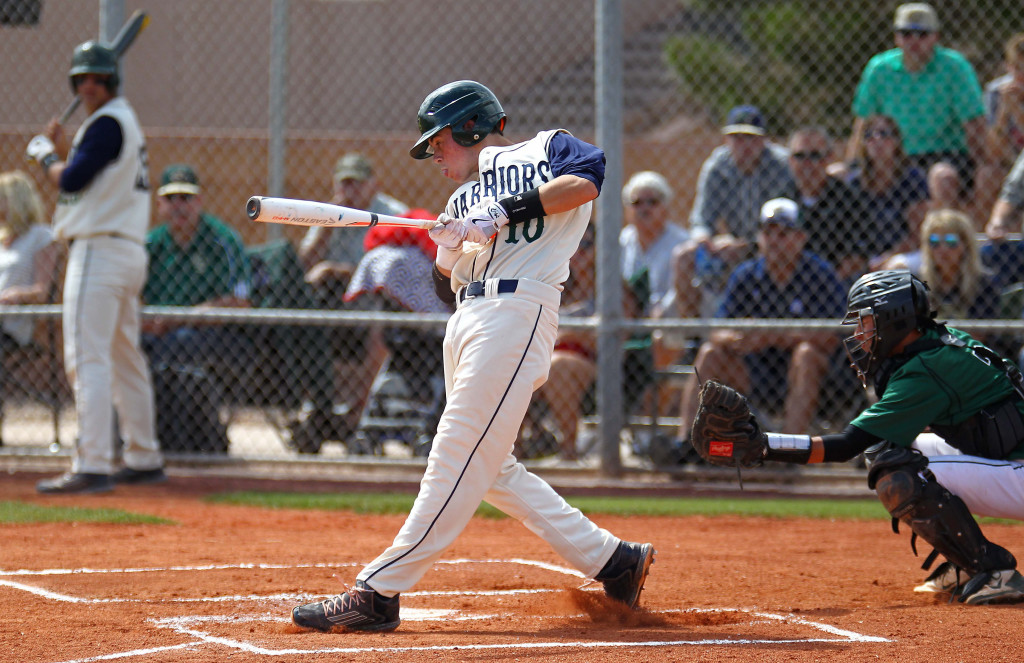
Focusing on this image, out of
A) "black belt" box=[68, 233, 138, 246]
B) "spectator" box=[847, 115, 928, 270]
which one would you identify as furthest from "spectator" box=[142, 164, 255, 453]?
"spectator" box=[847, 115, 928, 270]

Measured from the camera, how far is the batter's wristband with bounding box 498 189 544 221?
372 cm

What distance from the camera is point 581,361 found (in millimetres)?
7555

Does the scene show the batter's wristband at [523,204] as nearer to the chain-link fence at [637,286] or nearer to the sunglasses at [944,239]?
the chain-link fence at [637,286]

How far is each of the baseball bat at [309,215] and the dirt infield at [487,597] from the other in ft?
4.17

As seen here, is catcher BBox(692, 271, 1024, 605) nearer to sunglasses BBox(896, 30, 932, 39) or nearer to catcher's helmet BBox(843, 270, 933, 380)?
catcher's helmet BBox(843, 270, 933, 380)

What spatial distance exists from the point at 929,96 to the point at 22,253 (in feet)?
20.5

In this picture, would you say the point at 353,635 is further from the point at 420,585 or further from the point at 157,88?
the point at 157,88

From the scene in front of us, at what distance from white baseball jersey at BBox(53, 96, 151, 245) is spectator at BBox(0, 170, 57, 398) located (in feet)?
5.96

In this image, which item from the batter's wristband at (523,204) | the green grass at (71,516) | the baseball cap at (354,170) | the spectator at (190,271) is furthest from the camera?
the baseball cap at (354,170)

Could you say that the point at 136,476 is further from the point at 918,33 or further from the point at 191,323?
the point at 918,33

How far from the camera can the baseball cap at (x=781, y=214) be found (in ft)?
23.5

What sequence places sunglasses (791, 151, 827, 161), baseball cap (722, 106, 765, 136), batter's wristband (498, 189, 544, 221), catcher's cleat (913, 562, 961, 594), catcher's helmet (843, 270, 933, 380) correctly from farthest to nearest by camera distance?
baseball cap (722, 106, 765, 136)
sunglasses (791, 151, 827, 161)
catcher's cleat (913, 562, 961, 594)
catcher's helmet (843, 270, 933, 380)
batter's wristband (498, 189, 544, 221)

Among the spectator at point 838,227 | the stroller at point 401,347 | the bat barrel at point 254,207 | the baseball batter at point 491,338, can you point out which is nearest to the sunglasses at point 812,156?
the spectator at point 838,227

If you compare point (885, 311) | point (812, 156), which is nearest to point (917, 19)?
point (812, 156)
